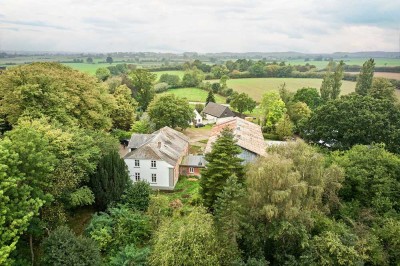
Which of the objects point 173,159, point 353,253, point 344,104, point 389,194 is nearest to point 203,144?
point 173,159

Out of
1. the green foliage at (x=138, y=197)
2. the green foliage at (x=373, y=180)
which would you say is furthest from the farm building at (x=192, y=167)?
the green foliage at (x=373, y=180)

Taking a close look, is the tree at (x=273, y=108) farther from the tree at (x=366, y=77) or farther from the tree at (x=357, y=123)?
the tree at (x=357, y=123)

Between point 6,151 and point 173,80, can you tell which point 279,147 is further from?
point 173,80

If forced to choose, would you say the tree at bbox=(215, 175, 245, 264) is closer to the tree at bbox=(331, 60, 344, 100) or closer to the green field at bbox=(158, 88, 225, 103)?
the tree at bbox=(331, 60, 344, 100)

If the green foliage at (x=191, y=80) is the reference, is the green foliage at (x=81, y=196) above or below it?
below

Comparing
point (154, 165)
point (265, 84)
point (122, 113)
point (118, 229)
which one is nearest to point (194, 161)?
point (154, 165)

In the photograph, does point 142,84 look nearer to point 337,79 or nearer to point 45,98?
point 45,98
